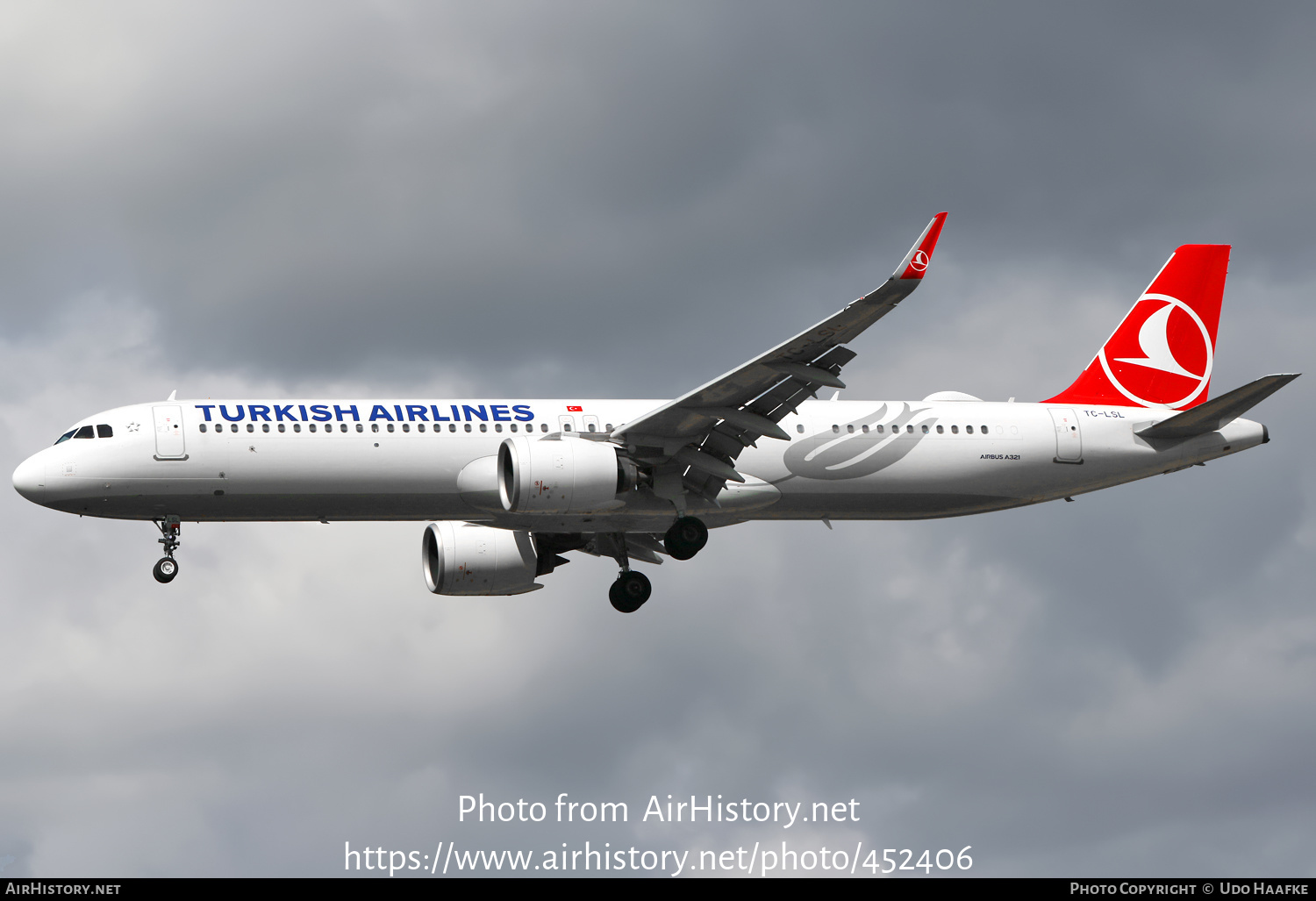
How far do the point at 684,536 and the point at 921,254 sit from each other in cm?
1158

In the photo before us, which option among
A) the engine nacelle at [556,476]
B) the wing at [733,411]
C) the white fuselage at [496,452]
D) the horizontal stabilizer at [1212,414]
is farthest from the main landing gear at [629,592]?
the horizontal stabilizer at [1212,414]

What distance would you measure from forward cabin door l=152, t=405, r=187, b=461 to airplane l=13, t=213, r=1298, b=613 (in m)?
0.06

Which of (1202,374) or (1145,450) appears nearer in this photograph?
(1145,450)

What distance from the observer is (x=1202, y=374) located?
48562 mm

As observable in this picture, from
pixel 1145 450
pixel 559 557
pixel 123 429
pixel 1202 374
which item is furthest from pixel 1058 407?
pixel 123 429

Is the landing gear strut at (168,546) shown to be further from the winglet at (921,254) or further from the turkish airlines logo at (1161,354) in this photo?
the turkish airlines logo at (1161,354)

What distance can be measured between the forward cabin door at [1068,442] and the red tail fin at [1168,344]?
6.94 feet

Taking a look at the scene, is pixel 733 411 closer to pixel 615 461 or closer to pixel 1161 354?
pixel 615 461

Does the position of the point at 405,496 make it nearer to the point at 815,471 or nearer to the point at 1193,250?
the point at 815,471

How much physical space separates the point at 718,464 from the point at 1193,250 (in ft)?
61.3

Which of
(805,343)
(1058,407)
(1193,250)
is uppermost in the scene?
(1193,250)

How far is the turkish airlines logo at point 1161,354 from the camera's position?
1873 inches

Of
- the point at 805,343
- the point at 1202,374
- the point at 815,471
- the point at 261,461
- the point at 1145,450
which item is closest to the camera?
the point at 805,343

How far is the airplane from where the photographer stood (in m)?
38.7
